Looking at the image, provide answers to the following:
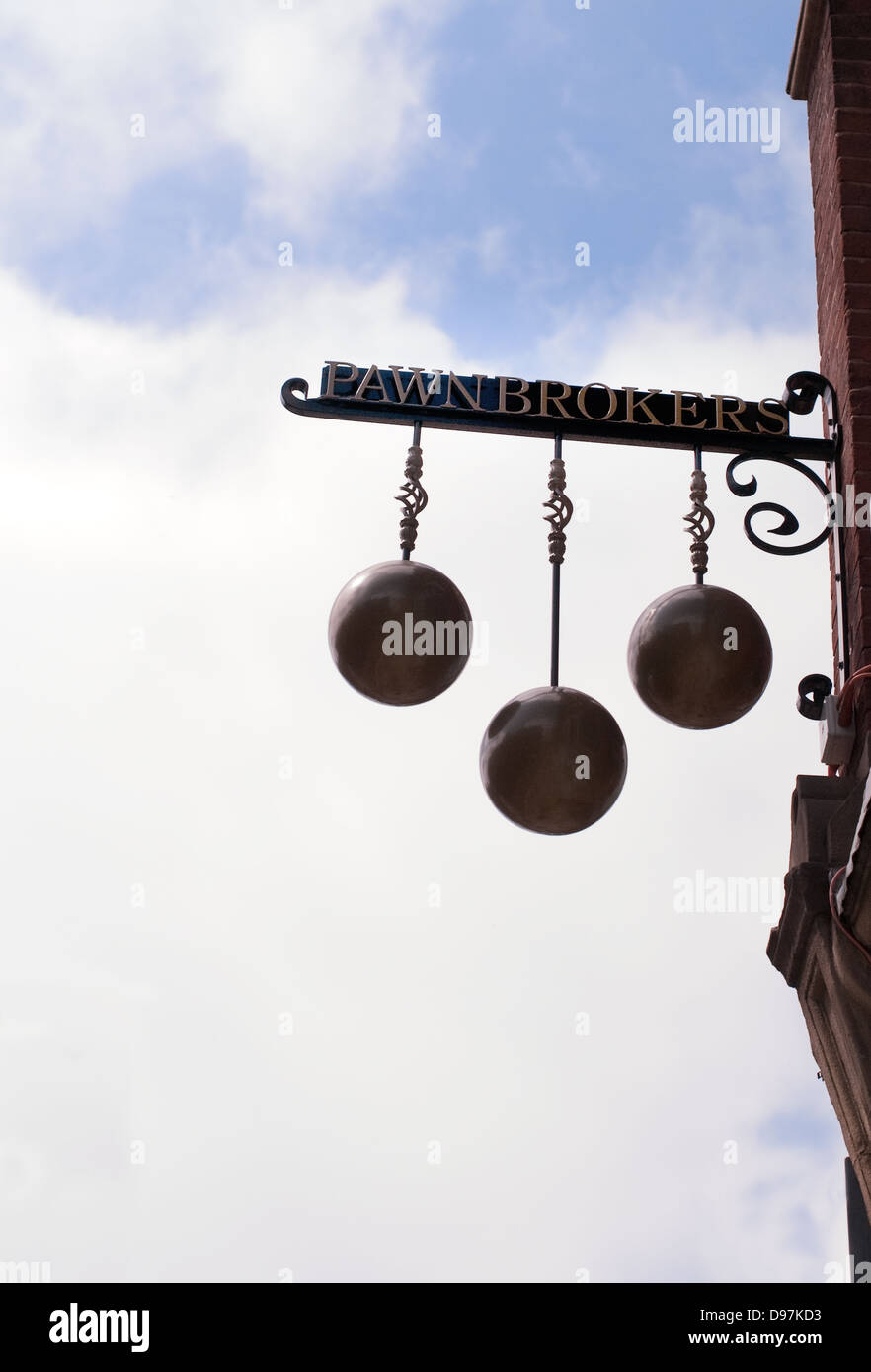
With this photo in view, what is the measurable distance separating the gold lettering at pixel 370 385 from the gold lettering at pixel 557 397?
458mm

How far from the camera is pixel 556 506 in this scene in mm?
4098

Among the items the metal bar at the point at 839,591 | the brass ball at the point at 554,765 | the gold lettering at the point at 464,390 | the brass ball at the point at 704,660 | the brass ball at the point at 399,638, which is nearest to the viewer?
the brass ball at the point at 554,765

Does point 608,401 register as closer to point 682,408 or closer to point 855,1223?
point 682,408

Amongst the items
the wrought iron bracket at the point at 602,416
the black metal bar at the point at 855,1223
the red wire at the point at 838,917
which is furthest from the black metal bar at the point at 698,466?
the black metal bar at the point at 855,1223

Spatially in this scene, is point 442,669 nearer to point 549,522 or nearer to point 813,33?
point 549,522

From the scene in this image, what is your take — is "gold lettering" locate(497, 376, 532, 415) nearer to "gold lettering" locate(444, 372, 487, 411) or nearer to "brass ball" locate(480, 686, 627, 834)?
"gold lettering" locate(444, 372, 487, 411)

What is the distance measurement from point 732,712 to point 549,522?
735mm

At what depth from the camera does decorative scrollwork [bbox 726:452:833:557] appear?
13.9 ft

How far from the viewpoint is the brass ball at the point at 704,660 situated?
382 cm

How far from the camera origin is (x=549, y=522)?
4098 millimetres

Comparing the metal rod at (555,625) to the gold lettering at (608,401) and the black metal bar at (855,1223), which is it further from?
the black metal bar at (855,1223)
